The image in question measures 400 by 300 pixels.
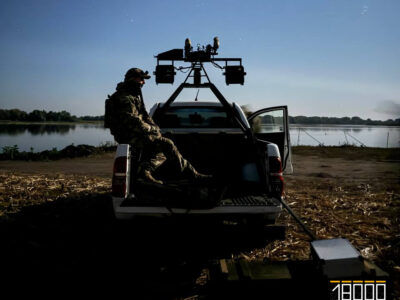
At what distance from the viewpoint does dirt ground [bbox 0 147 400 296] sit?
3.44m

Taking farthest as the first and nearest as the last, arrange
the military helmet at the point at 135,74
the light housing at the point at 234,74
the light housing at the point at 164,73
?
the light housing at the point at 234,74, the light housing at the point at 164,73, the military helmet at the point at 135,74

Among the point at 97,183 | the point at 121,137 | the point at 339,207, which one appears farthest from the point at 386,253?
the point at 97,183

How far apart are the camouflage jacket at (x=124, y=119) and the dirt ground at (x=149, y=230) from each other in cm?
127

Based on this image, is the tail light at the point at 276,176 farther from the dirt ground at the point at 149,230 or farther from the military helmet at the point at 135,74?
the military helmet at the point at 135,74

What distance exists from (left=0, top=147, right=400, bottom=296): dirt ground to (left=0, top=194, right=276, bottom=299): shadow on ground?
0.04 feet

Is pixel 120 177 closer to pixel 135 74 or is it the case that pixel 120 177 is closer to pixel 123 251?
pixel 123 251

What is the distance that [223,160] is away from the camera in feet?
17.4

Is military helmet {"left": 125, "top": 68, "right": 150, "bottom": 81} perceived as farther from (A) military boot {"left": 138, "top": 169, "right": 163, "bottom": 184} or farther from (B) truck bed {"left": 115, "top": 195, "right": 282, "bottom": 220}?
(B) truck bed {"left": 115, "top": 195, "right": 282, "bottom": 220}

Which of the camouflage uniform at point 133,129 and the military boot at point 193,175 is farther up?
the camouflage uniform at point 133,129

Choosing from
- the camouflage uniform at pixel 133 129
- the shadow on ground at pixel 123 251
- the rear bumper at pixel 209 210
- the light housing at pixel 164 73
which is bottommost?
the shadow on ground at pixel 123 251

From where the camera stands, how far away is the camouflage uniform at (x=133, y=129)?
13.4 feet

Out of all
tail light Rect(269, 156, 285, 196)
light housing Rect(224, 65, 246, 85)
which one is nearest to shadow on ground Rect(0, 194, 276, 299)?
tail light Rect(269, 156, 285, 196)
